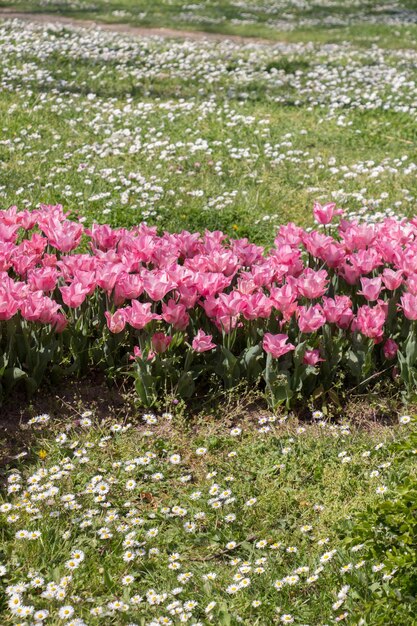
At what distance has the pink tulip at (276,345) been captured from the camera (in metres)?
4.40

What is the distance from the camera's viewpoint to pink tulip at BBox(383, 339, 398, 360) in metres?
4.72

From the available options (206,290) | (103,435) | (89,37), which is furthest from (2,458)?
(89,37)

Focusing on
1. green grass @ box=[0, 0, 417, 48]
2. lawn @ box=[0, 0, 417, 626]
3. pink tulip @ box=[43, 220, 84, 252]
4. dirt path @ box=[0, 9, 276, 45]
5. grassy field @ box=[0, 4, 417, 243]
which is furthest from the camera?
green grass @ box=[0, 0, 417, 48]

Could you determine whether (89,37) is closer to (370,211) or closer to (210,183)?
(210,183)

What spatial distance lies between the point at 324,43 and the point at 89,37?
4.37m

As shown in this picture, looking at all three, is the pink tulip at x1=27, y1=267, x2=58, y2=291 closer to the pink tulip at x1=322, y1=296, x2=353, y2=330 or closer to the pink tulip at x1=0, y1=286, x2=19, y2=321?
the pink tulip at x1=0, y1=286, x2=19, y2=321

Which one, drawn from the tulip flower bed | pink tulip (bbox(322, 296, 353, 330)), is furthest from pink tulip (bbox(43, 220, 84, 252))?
pink tulip (bbox(322, 296, 353, 330))

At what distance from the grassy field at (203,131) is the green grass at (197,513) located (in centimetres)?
324

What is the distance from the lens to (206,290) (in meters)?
4.73

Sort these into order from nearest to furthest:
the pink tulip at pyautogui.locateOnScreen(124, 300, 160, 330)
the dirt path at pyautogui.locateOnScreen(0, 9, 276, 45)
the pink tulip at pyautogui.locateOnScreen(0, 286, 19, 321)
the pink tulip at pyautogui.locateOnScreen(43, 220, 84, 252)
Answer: the pink tulip at pyautogui.locateOnScreen(0, 286, 19, 321) < the pink tulip at pyautogui.locateOnScreen(124, 300, 160, 330) < the pink tulip at pyautogui.locateOnScreen(43, 220, 84, 252) < the dirt path at pyautogui.locateOnScreen(0, 9, 276, 45)

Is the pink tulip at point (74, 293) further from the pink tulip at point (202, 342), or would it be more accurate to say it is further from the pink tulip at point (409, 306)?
the pink tulip at point (409, 306)

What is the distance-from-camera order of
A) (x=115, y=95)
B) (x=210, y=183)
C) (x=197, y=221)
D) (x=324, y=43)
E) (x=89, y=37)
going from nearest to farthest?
(x=197, y=221) → (x=210, y=183) → (x=115, y=95) → (x=89, y=37) → (x=324, y=43)

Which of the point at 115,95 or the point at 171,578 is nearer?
the point at 171,578

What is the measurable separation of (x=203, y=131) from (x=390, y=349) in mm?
5616
